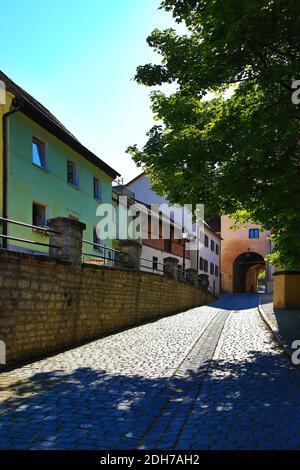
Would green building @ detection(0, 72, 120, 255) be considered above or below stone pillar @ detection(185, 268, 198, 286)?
above

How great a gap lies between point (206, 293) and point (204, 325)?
16922 millimetres

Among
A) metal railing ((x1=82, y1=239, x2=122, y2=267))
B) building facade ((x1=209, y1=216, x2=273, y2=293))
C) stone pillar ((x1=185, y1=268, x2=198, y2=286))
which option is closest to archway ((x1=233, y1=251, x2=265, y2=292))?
building facade ((x1=209, y1=216, x2=273, y2=293))

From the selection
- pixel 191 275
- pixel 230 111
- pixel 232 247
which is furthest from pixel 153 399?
pixel 232 247

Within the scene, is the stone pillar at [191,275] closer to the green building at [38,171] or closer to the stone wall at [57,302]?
the green building at [38,171]

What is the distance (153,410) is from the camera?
5.84 m

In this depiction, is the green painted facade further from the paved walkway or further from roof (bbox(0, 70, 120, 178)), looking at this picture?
the paved walkway

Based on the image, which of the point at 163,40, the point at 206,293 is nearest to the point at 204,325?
the point at 163,40

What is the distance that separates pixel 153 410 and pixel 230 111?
619 centimetres

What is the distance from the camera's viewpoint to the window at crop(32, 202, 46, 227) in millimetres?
17797

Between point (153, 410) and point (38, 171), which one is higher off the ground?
point (38, 171)

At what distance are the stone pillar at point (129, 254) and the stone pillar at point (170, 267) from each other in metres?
5.59

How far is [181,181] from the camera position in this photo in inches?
390

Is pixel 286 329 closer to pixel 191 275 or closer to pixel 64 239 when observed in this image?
pixel 64 239

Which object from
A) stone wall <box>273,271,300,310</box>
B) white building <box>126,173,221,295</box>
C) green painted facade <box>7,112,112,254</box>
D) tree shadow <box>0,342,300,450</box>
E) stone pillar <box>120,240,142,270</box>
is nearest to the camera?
tree shadow <box>0,342,300,450</box>
